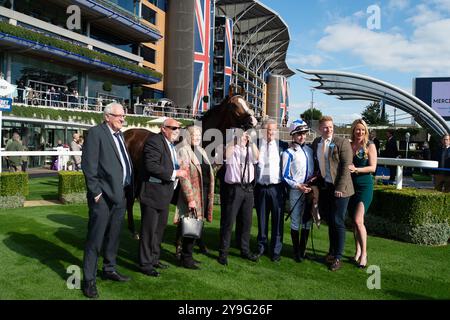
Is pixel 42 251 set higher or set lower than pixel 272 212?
lower

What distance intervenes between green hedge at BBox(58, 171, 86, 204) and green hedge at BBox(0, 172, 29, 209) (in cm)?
78

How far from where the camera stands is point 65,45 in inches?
985

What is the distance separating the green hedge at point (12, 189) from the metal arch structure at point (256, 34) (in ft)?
181

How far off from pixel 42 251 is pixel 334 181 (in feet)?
12.6

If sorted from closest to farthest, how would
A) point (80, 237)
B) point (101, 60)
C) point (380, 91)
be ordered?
point (80, 237)
point (380, 91)
point (101, 60)

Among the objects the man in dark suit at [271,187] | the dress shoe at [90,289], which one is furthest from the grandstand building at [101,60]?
the dress shoe at [90,289]

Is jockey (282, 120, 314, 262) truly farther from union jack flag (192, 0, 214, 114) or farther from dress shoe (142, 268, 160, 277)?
union jack flag (192, 0, 214, 114)

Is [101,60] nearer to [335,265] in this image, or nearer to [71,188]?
[71,188]

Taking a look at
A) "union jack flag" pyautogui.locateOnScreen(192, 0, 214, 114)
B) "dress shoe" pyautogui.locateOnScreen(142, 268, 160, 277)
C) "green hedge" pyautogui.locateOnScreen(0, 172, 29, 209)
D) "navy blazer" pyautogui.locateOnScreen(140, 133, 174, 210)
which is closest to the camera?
"navy blazer" pyautogui.locateOnScreen(140, 133, 174, 210)

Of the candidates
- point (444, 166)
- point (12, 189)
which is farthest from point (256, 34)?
point (12, 189)

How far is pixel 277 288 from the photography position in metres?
4.04

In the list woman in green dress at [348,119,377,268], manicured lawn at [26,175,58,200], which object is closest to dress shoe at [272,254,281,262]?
woman in green dress at [348,119,377,268]

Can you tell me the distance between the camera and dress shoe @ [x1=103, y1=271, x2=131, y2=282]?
160 inches
